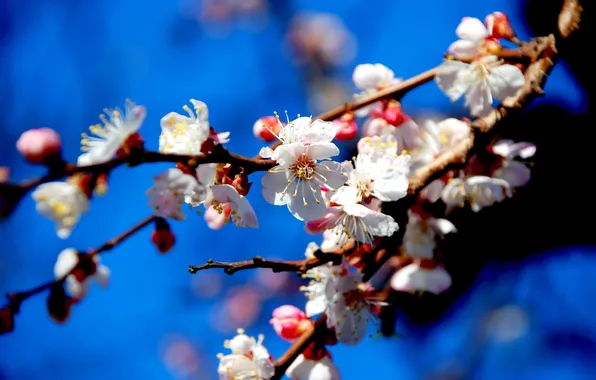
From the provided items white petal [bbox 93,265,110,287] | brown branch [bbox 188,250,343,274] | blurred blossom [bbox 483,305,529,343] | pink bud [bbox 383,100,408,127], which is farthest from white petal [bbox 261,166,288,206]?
blurred blossom [bbox 483,305,529,343]

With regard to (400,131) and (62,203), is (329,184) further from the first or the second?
(62,203)

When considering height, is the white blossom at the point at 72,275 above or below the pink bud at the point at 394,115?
below

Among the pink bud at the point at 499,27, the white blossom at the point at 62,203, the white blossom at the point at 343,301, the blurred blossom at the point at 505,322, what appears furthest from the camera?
the blurred blossom at the point at 505,322

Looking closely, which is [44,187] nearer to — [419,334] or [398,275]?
[398,275]

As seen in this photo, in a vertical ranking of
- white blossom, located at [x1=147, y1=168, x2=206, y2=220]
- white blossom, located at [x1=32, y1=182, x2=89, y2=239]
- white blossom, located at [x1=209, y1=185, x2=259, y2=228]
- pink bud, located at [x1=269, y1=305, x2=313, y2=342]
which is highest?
white blossom, located at [x1=209, y1=185, x2=259, y2=228]

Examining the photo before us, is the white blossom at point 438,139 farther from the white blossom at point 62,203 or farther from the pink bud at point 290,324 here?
the white blossom at point 62,203

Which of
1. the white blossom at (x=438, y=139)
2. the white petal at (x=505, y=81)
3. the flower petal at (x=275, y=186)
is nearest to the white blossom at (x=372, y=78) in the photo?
the white blossom at (x=438, y=139)

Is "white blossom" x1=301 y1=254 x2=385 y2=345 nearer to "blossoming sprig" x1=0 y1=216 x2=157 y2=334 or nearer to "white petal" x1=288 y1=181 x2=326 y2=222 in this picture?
"white petal" x1=288 y1=181 x2=326 y2=222
